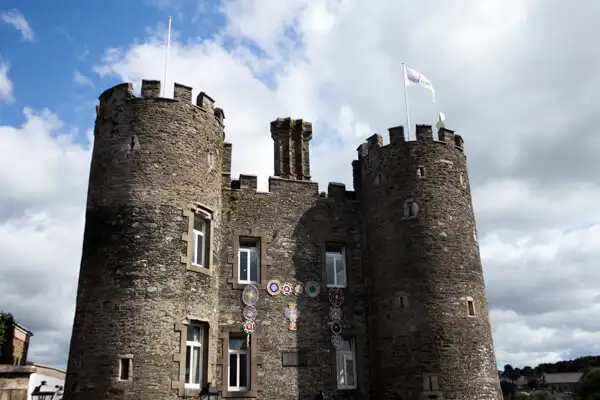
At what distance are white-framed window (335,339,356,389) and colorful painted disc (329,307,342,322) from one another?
0.83m

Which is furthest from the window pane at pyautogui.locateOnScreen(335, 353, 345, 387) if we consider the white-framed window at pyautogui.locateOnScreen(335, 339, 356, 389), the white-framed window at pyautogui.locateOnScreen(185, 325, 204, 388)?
the white-framed window at pyautogui.locateOnScreen(185, 325, 204, 388)

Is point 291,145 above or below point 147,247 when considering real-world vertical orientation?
above

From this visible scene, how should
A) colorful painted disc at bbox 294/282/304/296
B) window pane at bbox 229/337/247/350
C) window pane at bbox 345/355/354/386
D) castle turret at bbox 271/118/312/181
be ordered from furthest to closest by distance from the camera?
1. castle turret at bbox 271/118/312/181
2. colorful painted disc at bbox 294/282/304/296
3. window pane at bbox 345/355/354/386
4. window pane at bbox 229/337/247/350

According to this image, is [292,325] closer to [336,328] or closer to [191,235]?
[336,328]

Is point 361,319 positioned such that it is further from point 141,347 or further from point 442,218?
point 141,347

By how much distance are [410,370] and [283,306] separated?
4627 millimetres

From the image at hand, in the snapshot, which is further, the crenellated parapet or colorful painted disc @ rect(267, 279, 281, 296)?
colorful painted disc @ rect(267, 279, 281, 296)

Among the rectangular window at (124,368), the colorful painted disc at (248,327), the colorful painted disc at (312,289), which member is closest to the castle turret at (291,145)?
the colorful painted disc at (312,289)

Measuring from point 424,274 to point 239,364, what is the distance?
6.75 meters

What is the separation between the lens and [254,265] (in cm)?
1959

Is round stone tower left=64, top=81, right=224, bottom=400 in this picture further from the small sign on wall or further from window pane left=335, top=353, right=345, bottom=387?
window pane left=335, top=353, right=345, bottom=387

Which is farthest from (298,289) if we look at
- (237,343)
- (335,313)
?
(237,343)

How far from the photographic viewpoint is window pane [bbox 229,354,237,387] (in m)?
17.9

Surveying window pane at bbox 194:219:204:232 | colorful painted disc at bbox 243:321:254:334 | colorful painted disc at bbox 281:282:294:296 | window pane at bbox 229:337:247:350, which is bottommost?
window pane at bbox 229:337:247:350
